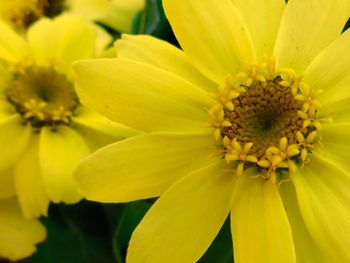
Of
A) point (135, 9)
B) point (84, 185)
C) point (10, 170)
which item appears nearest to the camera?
point (84, 185)

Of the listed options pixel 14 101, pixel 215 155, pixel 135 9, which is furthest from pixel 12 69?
pixel 215 155

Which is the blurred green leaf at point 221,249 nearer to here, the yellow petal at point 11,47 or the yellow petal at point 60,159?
the yellow petal at point 60,159

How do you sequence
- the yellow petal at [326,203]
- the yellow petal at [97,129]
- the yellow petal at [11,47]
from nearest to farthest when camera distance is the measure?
1. the yellow petal at [326,203]
2. the yellow petal at [97,129]
3. the yellow petal at [11,47]

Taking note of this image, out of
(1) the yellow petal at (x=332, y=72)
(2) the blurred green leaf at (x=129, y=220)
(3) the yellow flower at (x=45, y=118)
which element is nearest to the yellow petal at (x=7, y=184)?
(3) the yellow flower at (x=45, y=118)

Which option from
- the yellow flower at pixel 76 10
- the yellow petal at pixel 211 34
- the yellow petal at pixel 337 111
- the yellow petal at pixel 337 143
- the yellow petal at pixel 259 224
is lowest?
the yellow petal at pixel 259 224

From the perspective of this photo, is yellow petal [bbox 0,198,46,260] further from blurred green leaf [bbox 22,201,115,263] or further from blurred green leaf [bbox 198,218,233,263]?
blurred green leaf [bbox 198,218,233,263]

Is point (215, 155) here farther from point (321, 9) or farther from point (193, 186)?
point (321, 9)

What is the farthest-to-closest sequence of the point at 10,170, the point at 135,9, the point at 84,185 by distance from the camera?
1. the point at 135,9
2. the point at 10,170
3. the point at 84,185
